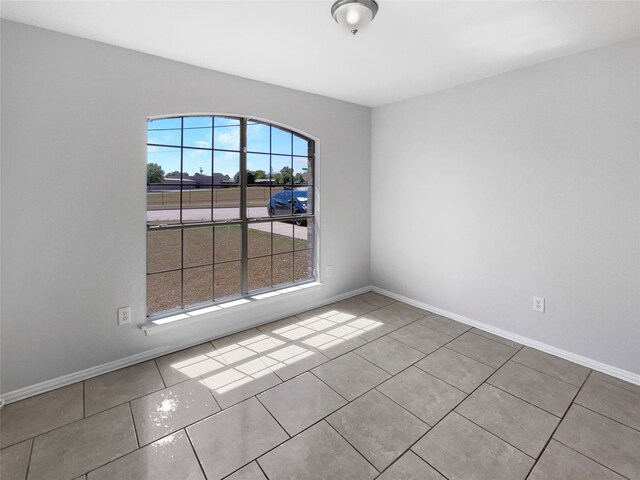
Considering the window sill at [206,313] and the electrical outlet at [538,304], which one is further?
the electrical outlet at [538,304]

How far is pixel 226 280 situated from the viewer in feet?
10.5

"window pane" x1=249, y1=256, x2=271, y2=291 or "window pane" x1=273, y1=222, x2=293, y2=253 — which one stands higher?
"window pane" x1=273, y1=222, x2=293, y2=253

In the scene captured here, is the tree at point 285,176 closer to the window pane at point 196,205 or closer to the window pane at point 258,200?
the window pane at point 258,200

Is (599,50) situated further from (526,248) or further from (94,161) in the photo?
(94,161)

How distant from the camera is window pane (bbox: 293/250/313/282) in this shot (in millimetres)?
3699

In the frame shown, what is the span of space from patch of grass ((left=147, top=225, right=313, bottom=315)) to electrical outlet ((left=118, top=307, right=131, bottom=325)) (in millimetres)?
210

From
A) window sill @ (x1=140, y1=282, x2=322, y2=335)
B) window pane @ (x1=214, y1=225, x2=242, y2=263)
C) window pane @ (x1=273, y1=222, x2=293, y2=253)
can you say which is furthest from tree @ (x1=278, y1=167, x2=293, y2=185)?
window sill @ (x1=140, y1=282, x2=322, y2=335)

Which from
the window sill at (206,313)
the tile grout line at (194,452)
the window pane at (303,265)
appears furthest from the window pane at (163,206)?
the tile grout line at (194,452)

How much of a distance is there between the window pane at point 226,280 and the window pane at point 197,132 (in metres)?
1.12

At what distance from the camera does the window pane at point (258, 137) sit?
10.3 ft

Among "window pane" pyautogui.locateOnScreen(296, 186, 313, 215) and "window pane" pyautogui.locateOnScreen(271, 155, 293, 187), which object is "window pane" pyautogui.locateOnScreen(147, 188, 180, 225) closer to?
"window pane" pyautogui.locateOnScreen(271, 155, 293, 187)

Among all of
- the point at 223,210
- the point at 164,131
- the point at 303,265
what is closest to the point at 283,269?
the point at 303,265

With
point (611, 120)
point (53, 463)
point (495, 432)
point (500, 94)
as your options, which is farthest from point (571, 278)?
point (53, 463)

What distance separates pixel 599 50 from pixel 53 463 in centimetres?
425
